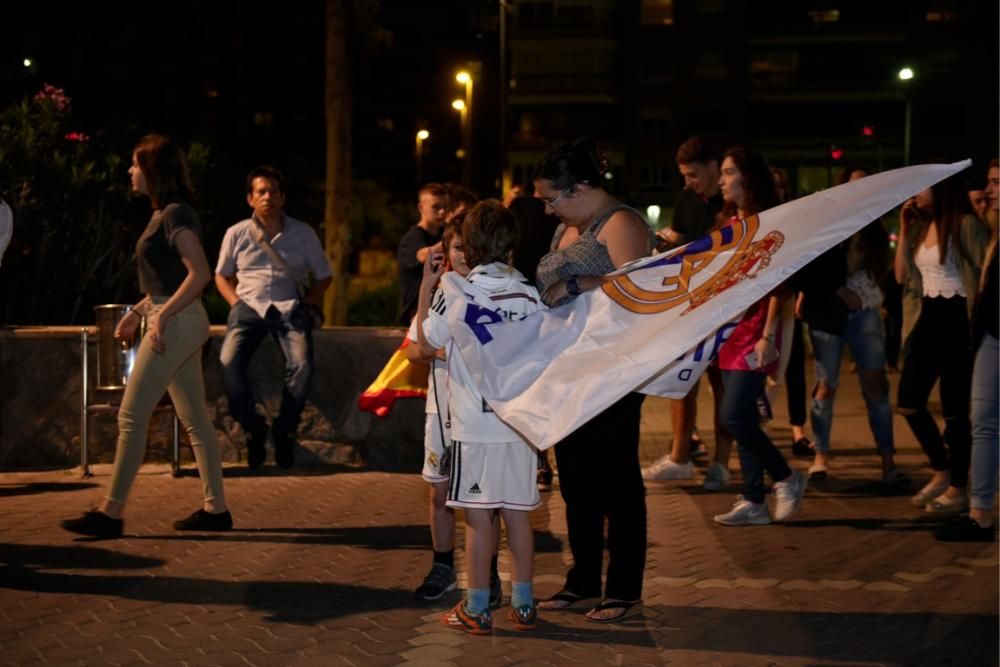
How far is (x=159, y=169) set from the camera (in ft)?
26.2

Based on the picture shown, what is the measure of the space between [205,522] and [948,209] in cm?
483

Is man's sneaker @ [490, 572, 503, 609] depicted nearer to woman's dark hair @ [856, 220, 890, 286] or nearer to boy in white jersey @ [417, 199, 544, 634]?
boy in white jersey @ [417, 199, 544, 634]

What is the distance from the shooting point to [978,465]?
8031 mm

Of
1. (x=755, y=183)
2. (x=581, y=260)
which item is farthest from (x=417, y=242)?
(x=581, y=260)

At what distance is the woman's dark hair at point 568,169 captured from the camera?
21.0 ft

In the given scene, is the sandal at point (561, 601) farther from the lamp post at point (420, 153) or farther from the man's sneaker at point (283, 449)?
the lamp post at point (420, 153)

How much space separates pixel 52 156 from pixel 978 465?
877cm

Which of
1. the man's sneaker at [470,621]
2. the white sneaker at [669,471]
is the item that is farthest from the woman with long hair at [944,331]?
the man's sneaker at [470,621]

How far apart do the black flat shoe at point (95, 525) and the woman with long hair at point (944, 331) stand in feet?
15.9

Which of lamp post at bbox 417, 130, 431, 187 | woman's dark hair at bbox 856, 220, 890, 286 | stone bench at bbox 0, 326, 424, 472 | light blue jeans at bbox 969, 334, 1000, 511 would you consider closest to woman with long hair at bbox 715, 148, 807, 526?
light blue jeans at bbox 969, 334, 1000, 511

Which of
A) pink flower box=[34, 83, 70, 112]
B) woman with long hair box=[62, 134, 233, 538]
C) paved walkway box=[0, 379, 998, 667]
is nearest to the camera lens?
paved walkway box=[0, 379, 998, 667]

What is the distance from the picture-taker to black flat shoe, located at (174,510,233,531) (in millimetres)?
8180

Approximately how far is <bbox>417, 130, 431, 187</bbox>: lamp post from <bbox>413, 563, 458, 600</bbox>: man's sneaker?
2988 inches

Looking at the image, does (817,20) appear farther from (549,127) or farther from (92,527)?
(92,527)
